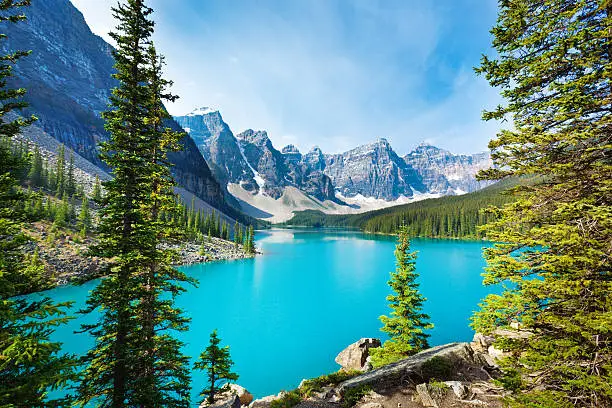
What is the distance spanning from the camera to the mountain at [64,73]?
4481 inches

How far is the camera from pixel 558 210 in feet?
17.3

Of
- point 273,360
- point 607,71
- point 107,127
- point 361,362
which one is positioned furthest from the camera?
point 273,360

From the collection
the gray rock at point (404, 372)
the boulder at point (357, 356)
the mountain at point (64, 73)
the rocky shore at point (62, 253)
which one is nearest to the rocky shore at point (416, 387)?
the gray rock at point (404, 372)

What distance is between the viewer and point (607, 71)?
5.21 m

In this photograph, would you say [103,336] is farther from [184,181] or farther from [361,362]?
[184,181]

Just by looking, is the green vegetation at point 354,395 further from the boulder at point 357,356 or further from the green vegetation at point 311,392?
the boulder at point 357,356

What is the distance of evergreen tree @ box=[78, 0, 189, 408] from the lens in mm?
7534

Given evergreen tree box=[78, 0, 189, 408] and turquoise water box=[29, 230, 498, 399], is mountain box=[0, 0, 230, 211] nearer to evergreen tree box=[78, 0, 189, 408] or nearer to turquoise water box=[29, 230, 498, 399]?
turquoise water box=[29, 230, 498, 399]

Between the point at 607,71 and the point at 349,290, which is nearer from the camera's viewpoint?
the point at 607,71

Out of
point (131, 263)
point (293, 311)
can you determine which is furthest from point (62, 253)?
point (131, 263)

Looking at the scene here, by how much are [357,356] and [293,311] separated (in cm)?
1537

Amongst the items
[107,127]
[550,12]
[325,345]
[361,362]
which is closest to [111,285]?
[107,127]

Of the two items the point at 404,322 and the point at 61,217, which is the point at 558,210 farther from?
the point at 61,217

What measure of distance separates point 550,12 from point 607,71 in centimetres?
256
